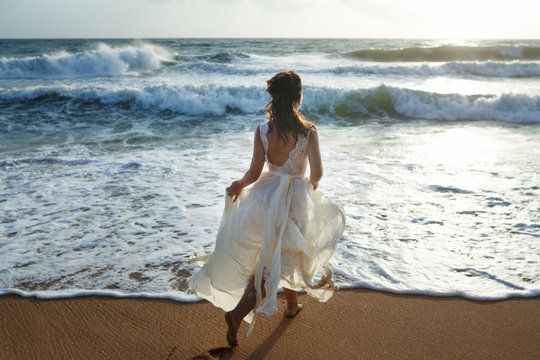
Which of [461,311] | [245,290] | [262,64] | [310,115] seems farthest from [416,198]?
[262,64]

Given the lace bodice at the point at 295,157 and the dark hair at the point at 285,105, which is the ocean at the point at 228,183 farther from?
the dark hair at the point at 285,105

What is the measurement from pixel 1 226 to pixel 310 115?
10.3m

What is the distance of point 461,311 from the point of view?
3238mm

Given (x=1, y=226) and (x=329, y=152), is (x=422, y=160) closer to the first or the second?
(x=329, y=152)

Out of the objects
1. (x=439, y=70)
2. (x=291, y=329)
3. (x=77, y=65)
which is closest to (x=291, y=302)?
(x=291, y=329)

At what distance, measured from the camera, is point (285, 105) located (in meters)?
2.68

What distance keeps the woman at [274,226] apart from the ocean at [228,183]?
755 mm

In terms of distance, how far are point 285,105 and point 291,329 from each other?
5.22 ft

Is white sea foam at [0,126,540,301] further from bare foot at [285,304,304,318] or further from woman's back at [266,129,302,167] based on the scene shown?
woman's back at [266,129,302,167]

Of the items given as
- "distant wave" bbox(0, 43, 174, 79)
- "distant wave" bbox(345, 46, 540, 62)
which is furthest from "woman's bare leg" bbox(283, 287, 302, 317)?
"distant wave" bbox(345, 46, 540, 62)

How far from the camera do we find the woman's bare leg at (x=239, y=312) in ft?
9.01

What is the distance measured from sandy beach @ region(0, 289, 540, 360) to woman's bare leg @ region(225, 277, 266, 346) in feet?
0.47

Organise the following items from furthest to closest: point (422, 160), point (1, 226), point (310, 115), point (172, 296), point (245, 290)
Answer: point (310, 115) < point (422, 160) < point (1, 226) < point (172, 296) < point (245, 290)

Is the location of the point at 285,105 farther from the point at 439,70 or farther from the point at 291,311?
the point at 439,70
